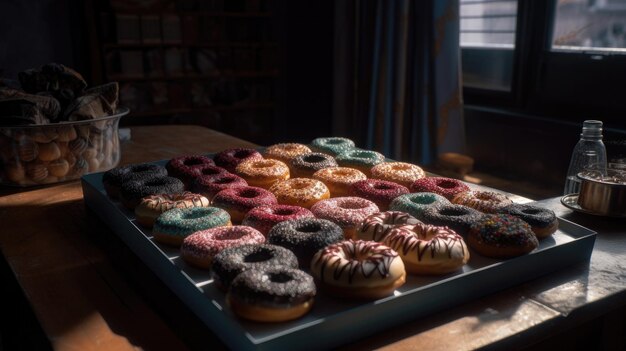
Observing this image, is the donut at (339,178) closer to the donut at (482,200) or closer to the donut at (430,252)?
the donut at (482,200)

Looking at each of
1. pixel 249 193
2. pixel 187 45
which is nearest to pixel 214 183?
pixel 249 193

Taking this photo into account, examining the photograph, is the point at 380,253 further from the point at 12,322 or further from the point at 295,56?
the point at 295,56

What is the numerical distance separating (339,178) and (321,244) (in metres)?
0.42

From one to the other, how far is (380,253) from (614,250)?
495mm

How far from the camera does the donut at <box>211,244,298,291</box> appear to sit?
2.56ft

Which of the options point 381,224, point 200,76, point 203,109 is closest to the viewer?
point 381,224

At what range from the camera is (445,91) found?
10.7ft

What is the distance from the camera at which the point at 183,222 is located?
970mm

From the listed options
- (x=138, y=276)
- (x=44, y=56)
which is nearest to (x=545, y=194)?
(x=138, y=276)

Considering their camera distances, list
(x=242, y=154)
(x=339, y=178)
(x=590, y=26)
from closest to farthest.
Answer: (x=339, y=178) → (x=242, y=154) → (x=590, y=26)

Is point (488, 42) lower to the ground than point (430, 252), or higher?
higher

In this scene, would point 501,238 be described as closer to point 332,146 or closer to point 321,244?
point 321,244

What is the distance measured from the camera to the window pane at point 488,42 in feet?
10.4

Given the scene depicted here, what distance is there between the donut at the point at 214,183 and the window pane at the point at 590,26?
2204 mm
